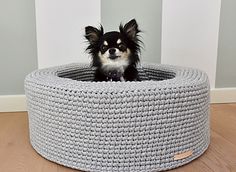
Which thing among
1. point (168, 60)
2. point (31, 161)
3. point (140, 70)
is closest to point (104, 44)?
point (140, 70)

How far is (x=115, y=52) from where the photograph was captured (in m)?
1.27

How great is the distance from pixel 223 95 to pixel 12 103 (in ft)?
4.06

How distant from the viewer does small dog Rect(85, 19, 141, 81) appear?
1283 millimetres

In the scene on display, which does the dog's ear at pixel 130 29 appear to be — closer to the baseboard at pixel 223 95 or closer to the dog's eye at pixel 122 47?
the dog's eye at pixel 122 47

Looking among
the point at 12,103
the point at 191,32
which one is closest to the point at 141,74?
the point at 191,32

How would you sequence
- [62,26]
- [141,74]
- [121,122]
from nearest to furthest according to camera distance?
[121,122], [141,74], [62,26]

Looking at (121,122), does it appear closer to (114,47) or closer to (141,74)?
A: (114,47)

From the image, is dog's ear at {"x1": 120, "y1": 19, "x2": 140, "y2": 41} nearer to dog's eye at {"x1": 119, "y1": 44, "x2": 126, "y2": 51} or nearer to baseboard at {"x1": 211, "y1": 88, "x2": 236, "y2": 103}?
dog's eye at {"x1": 119, "y1": 44, "x2": 126, "y2": 51}

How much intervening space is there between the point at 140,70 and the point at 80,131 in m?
0.64

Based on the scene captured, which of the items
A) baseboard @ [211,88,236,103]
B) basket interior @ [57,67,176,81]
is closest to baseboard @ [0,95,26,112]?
basket interior @ [57,67,176,81]

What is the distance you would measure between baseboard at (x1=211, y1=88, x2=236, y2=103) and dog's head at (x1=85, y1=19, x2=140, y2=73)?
81cm

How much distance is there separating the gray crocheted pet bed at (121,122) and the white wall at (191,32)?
76 centimetres

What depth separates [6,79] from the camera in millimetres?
1767

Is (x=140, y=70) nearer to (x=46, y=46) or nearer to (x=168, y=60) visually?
(x=168, y=60)
